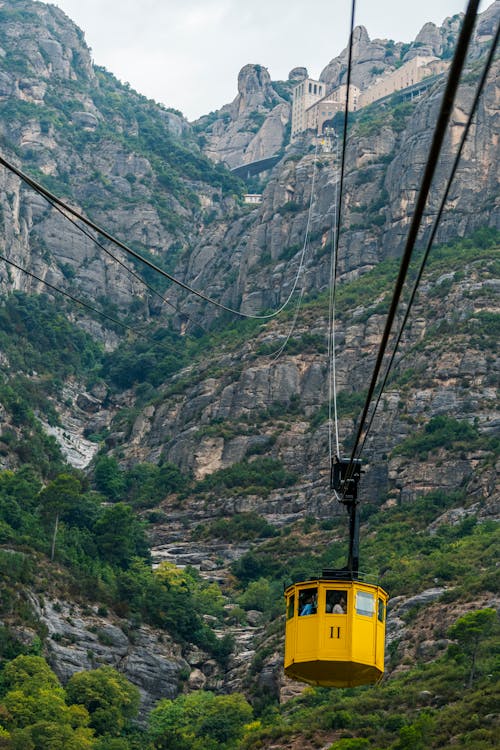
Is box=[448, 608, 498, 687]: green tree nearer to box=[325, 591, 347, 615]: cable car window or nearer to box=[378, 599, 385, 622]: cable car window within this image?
box=[378, 599, 385, 622]: cable car window

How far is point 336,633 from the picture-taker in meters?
29.6

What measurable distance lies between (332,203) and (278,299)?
1415 centimetres

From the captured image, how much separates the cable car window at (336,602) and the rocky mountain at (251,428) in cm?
3833

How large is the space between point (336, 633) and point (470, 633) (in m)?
50.1

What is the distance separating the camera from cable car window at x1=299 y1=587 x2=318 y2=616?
30.5m

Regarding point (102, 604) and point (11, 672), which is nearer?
point (11, 672)

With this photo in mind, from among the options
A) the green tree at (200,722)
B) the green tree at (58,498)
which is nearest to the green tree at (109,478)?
the green tree at (58,498)

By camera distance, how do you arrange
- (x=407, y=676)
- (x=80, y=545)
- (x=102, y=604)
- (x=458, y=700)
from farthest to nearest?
(x=80, y=545) → (x=102, y=604) → (x=407, y=676) → (x=458, y=700)

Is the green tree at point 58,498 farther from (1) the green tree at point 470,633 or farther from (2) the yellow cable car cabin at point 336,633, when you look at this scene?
(2) the yellow cable car cabin at point 336,633

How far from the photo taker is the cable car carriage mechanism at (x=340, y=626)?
96.7 feet

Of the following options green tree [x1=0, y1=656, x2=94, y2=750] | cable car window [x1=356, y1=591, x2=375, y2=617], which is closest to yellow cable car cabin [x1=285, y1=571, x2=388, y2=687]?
cable car window [x1=356, y1=591, x2=375, y2=617]

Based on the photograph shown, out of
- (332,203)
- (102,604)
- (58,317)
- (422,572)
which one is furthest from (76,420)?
(422,572)

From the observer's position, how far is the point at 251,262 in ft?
563

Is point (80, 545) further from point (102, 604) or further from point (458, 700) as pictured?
point (458, 700)
